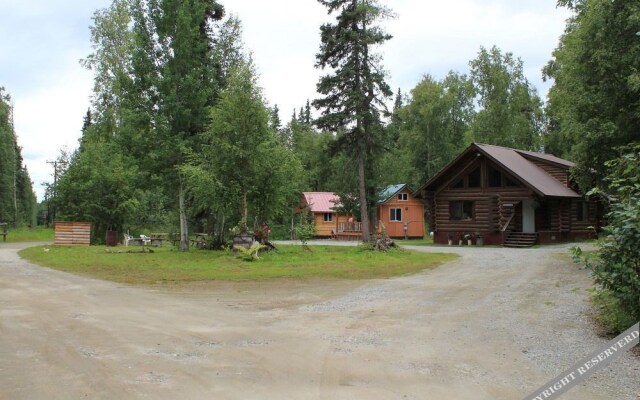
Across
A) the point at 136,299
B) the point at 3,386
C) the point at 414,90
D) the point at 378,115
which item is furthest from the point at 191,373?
the point at 414,90

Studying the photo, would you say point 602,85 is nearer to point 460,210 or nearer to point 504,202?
point 504,202

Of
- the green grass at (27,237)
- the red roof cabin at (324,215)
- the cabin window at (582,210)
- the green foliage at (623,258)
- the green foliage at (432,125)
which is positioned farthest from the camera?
the green foliage at (432,125)

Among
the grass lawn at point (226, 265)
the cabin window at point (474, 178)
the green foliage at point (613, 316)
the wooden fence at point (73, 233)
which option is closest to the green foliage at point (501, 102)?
the cabin window at point (474, 178)

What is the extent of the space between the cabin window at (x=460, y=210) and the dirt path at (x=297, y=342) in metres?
18.4

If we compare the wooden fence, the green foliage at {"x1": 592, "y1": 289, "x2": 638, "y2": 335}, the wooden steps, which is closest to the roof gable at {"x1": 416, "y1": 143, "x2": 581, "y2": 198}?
the wooden steps

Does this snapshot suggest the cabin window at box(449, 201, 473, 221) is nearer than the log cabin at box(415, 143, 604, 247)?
No

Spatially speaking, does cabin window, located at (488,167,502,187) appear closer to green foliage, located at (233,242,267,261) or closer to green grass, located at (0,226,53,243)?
green foliage, located at (233,242,267,261)

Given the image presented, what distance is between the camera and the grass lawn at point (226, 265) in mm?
14938

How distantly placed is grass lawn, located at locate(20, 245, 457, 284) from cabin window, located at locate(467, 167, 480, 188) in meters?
10.2

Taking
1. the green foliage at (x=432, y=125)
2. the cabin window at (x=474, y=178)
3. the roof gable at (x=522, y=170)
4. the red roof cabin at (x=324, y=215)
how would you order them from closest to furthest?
the roof gable at (x=522, y=170)
the cabin window at (x=474, y=178)
the red roof cabin at (x=324, y=215)
the green foliage at (x=432, y=125)

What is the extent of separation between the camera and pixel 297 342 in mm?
7133

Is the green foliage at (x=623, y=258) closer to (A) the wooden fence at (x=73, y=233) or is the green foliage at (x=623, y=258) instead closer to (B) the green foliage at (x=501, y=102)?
(A) the wooden fence at (x=73, y=233)

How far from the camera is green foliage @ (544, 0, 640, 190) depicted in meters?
16.4

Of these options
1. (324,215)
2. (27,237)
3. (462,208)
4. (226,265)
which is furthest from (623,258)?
(27,237)
